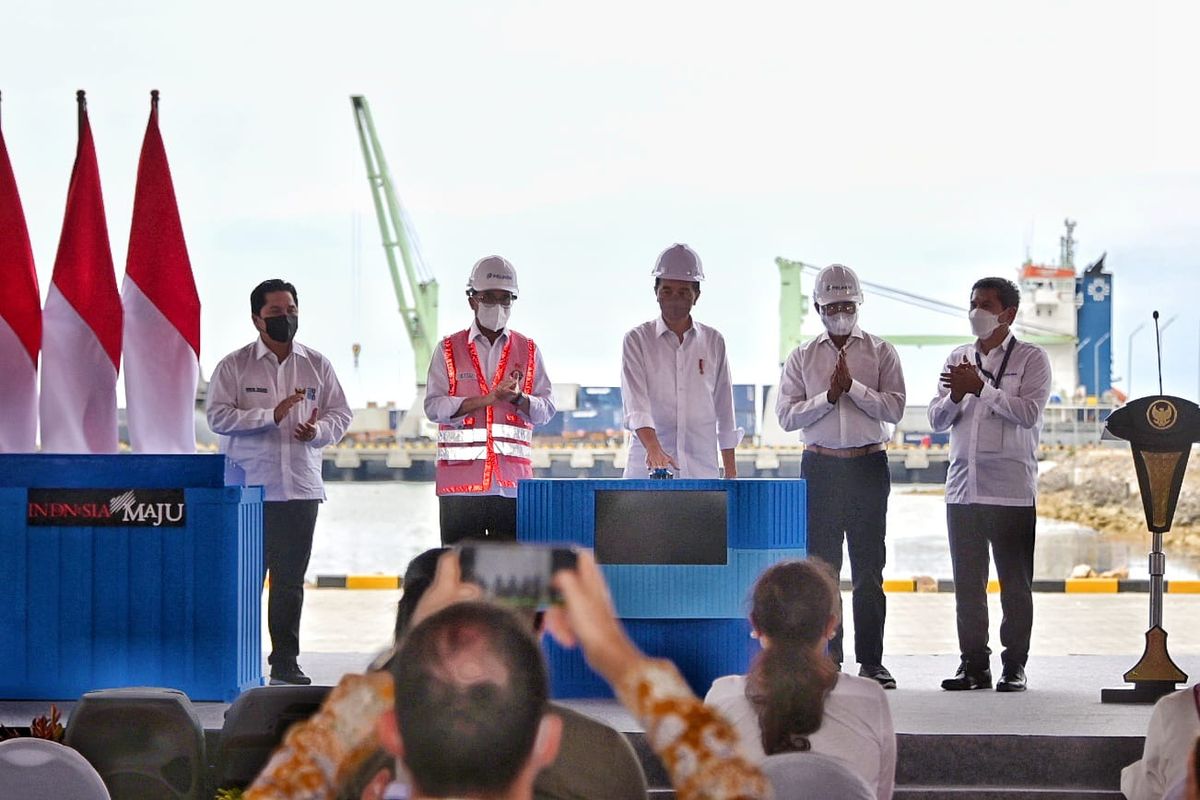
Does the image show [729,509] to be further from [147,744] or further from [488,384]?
[147,744]

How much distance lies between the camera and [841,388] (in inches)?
180

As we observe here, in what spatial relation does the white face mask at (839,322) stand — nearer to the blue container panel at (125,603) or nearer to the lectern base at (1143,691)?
the lectern base at (1143,691)

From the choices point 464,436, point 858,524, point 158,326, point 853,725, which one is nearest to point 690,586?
point 858,524

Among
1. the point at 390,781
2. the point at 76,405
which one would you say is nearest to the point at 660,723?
the point at 390,781

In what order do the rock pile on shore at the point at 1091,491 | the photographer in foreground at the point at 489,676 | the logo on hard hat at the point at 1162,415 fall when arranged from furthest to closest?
the rock pile on shore at the point at 1091,491
the logo on hard hat at the point at 1162,415
the photographer in foreground at the point at 489,676

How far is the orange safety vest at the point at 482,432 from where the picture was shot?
15.6 ft

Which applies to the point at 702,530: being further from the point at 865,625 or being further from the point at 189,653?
the point at 189,653

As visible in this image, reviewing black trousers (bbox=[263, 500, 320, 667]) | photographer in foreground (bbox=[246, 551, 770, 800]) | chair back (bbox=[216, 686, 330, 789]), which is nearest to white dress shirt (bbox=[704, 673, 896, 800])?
chair back (bbox=[216, 686, 330, 789])

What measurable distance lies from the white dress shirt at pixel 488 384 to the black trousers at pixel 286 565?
0.53 m

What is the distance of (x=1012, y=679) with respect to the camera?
14.9 feet

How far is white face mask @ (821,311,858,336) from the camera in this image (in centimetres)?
470

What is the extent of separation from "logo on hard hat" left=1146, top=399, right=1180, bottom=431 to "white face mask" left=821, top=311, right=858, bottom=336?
0.96 meters

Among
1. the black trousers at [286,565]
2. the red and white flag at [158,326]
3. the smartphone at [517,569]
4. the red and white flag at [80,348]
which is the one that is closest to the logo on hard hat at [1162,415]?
the black trousers at [286,565]

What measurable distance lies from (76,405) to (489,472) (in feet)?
4.59
